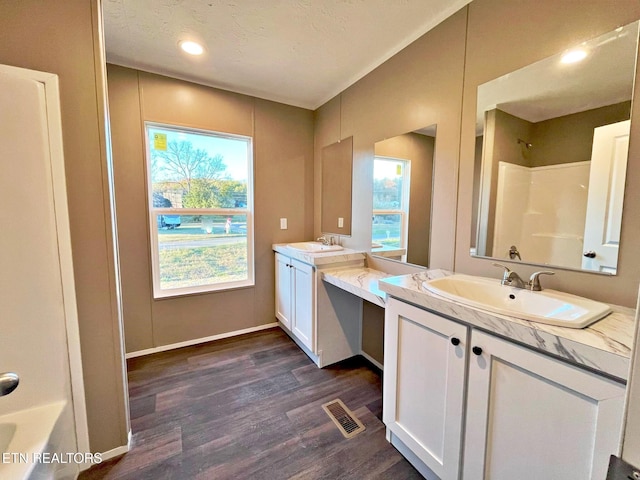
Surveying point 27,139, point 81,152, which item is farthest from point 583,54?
point 27,139

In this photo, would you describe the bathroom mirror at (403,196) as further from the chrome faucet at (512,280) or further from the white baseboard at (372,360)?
the white baseboard at (372,360)

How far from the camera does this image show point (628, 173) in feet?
3.39

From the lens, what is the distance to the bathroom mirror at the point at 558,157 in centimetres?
108

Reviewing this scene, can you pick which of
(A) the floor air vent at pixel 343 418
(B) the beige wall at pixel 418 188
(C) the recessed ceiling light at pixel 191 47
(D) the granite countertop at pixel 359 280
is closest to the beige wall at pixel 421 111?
(B) the beige wall at pixel 418 188

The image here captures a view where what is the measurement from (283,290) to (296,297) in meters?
0.33

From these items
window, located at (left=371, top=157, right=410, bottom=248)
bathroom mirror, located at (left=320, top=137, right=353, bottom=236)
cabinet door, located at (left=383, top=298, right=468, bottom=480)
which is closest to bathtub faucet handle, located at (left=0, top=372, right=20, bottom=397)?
cabinet door, located at (left=383, top=298, right=468, bottom=480)

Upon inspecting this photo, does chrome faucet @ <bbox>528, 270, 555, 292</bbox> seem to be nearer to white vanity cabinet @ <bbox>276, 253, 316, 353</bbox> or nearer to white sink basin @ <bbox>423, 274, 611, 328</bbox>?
white sink basin @ <bbox>423, 274, 611, 328</bbox>

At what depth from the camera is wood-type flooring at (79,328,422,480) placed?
1.38m

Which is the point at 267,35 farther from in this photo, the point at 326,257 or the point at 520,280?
the point at 520,280

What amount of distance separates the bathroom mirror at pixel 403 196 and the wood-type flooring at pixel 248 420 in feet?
3.53

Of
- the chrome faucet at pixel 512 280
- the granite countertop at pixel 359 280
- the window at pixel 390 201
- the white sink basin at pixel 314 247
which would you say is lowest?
the granite countertop at pixel 359 280

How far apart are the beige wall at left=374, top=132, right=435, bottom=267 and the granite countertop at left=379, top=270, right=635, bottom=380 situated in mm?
765

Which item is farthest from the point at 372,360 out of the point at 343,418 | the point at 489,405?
the point at 489,405

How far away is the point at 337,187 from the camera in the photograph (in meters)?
2.72
